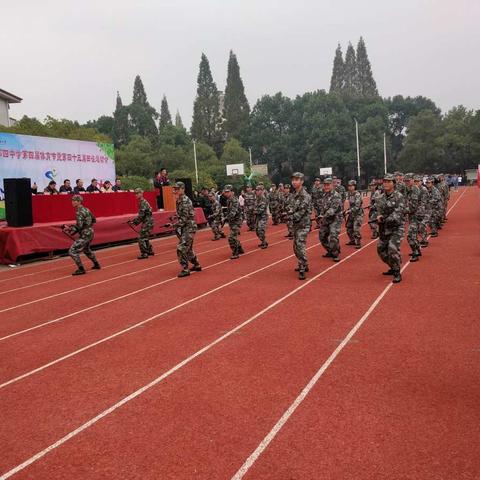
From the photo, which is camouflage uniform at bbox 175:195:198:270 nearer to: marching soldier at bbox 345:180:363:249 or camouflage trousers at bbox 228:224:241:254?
camouflage trousers at bbox 228:224:241:254

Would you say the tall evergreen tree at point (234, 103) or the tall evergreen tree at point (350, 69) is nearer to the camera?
the tall evergreen tree at point (234, 103)

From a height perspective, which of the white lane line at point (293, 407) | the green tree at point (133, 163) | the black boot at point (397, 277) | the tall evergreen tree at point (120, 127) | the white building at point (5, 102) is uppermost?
the tall evergreen tree at point (120, 127)

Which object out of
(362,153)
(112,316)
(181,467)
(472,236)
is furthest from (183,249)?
(362,153)

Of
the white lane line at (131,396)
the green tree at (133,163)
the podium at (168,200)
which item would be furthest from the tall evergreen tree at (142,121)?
the white lane line at (131,396)

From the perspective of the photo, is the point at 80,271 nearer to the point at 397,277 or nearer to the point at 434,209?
the point at 397,277

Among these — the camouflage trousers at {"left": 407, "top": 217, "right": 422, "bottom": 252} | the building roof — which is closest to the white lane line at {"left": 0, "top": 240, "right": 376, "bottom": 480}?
the camouflage trousers at {"left": 407, "top": 217, "right": 422, "bottom": 252}

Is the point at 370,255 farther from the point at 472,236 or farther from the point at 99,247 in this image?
the point at 99,247

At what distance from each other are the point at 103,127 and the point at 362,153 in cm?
4130

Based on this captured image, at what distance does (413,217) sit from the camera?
1180 cm

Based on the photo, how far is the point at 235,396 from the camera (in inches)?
182

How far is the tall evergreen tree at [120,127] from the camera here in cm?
7856

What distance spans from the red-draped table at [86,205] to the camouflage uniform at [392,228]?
36.3 feet

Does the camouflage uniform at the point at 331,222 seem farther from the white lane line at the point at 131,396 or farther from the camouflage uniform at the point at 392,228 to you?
the white lane line at the point at 131,396

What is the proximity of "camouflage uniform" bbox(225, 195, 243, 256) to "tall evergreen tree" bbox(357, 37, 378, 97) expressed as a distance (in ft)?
289
